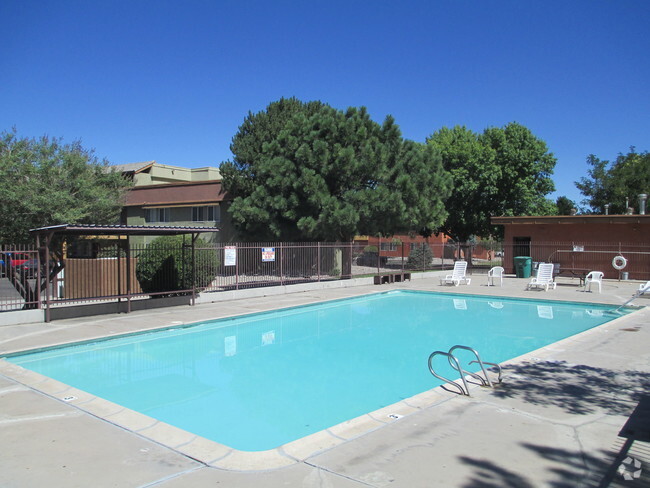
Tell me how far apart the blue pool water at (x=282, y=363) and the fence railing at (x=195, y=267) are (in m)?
3.49

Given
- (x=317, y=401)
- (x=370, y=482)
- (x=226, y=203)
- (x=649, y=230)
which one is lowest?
(x=317, y=401)

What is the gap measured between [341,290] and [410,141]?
11.3 m

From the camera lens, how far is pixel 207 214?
32.7 meters

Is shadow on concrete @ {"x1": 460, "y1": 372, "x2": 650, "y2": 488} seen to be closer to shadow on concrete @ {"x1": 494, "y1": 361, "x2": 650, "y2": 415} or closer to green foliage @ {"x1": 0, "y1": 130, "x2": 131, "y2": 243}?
shadow on concrete @ {"x1": 494, "y1": 361, "x2": 650, "y2": 415}

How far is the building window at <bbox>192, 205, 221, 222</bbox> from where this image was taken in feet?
106

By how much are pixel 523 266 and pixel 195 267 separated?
62.7 ft

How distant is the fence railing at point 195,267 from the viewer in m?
14.4

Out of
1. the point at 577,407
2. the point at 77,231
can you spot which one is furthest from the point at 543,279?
the point at 77,231

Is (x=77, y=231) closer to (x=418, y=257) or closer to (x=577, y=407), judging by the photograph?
(x=577, y=407)

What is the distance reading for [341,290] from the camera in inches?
875

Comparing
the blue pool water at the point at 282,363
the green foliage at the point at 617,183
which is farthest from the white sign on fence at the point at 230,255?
the green foliage at the point at 617,183

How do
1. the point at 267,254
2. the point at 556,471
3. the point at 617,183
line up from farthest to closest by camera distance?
the point at 617,183 → the point at 267,254 → the point at 556,471

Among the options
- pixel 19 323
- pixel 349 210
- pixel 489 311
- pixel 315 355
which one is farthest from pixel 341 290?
pixel 19 323

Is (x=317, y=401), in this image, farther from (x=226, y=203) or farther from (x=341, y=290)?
(x=226, y=203)
